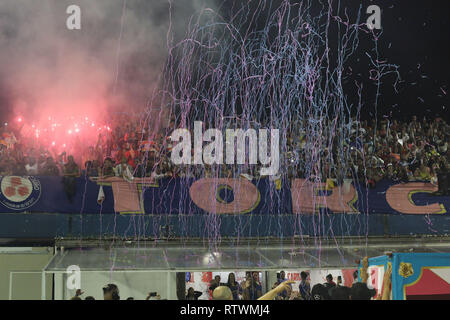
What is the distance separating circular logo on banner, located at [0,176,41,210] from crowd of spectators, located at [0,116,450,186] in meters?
0.40

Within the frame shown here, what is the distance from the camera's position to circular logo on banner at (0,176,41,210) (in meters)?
8.98

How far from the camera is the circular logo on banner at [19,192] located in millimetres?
8977

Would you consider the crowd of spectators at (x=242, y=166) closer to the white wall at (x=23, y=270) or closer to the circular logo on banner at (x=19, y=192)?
the circular logo on banner at (x=19, y=192)

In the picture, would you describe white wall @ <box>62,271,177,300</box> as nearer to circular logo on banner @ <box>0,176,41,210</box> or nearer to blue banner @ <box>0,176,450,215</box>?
blue banner @ <box>0,176,450,215</box>

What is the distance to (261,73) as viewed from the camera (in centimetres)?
1205

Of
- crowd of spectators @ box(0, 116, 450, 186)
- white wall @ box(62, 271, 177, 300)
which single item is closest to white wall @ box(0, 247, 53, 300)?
white wall @ box(62, 271, 177, 300)

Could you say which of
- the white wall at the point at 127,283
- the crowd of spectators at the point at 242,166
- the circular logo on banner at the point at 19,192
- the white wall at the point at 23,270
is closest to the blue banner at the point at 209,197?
the circular logo on banner at the point at 19,192

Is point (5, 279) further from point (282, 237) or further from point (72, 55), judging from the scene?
point (72, 55)

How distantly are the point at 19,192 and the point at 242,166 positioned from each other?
4.21m

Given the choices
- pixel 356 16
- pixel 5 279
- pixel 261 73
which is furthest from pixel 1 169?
pixel 356 16

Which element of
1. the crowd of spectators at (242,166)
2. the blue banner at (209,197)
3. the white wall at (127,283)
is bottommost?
the white wall at (127,283)

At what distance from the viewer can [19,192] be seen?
9.05m

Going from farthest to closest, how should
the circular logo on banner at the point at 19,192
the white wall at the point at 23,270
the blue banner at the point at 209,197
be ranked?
the blue banner at the point at 209,197 < the circular logo on banner at the point at 19,192 < the white wall at the point at 23,270

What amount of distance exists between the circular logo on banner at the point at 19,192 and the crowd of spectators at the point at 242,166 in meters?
0.40
